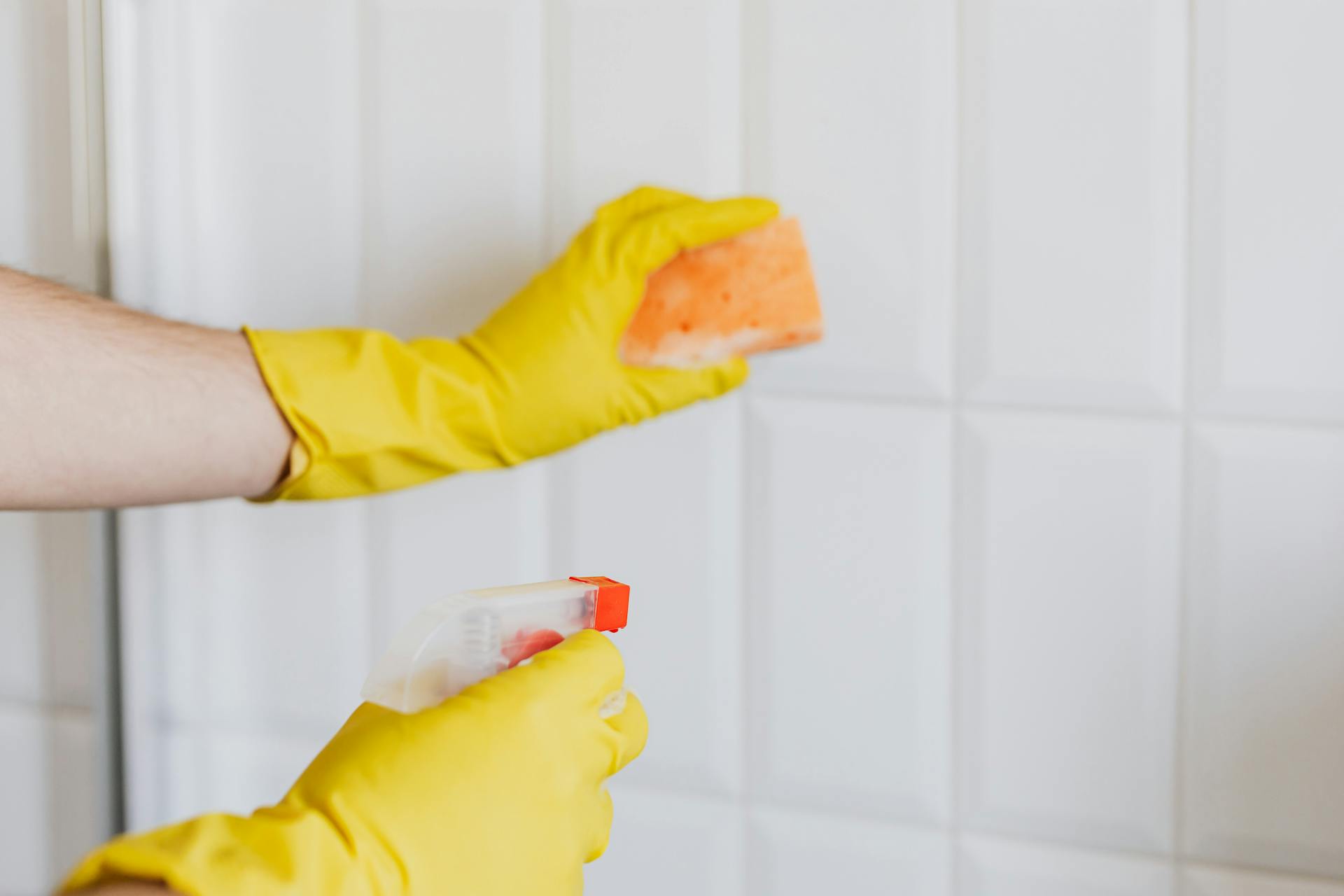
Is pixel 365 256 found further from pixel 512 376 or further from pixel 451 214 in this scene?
pixel 512 376

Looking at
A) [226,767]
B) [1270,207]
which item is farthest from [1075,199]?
[226,767]

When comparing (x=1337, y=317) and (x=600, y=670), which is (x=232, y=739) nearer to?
(x=600, y=670)

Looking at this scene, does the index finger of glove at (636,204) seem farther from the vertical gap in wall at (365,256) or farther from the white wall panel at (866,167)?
the vertical gap in wall at (365,256)

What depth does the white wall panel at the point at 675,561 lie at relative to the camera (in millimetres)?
902

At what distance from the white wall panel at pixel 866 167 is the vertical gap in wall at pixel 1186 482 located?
0.48ft

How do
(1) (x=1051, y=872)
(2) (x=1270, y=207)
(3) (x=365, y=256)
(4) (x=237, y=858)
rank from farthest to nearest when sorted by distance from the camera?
(3) (x=365, y=256) < (1) (x=1051, y=872) < (2) (x=1270, y=207) < (4) (x=237, y=858)

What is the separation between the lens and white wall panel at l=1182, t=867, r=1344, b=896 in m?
0.80

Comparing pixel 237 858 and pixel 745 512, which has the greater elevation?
pixel 745 512

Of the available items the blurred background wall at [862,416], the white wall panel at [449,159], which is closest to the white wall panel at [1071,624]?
the blurred background wall at [862,416]

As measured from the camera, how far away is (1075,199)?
0.79 meters

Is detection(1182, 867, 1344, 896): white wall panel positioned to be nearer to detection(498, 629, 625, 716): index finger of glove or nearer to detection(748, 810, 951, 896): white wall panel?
detection(748, 810, 951, 896): white wall panel

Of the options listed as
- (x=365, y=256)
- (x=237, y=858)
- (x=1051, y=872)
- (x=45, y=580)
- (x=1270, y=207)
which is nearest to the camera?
(x=237, y=858)

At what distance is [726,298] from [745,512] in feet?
0.57

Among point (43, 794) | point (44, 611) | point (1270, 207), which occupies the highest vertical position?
point (1270, 207)
